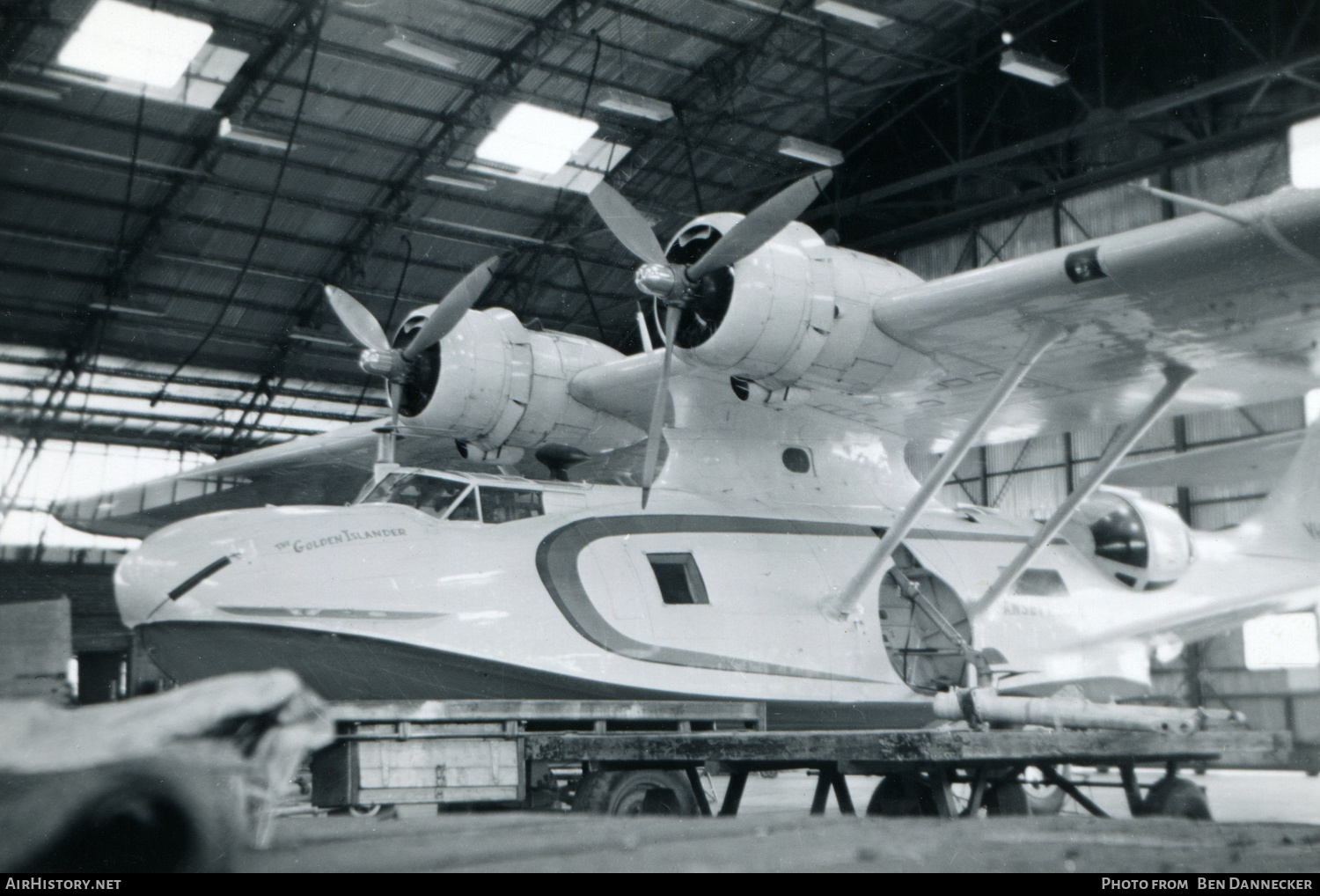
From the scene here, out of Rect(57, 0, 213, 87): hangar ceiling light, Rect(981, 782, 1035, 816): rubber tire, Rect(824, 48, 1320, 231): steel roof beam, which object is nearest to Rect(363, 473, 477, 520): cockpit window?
Rect(981, 782, 1035, 816): rubber tire

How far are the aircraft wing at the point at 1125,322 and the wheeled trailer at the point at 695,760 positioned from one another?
3.51 m

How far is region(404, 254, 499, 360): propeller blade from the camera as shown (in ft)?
31.6

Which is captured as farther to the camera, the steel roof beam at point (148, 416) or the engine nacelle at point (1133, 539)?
the engine nacelle at point (1133, 539)

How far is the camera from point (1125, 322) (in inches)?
348

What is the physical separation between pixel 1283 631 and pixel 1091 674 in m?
5.65

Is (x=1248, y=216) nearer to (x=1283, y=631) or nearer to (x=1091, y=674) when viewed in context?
(x=1091, y=674)

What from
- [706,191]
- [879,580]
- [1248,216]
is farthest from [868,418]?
[706,191]

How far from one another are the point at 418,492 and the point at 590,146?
46.0ft

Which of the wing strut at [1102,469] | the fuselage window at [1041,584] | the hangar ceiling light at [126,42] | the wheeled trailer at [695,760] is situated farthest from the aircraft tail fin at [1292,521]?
the hangar ceiling light at [126,42]

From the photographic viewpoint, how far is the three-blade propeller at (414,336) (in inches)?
384

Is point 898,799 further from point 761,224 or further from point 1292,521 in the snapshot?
point 1292,521

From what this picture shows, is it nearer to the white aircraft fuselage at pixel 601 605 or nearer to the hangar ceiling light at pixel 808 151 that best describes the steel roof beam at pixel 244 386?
the white aircraft fuselage at pixel 601 605

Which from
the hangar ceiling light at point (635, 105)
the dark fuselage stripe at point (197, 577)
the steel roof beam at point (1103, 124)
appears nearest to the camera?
the dark fuselage stripe at point (197, 577)

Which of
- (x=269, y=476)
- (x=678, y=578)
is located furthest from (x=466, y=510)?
(x=269, y=476)
